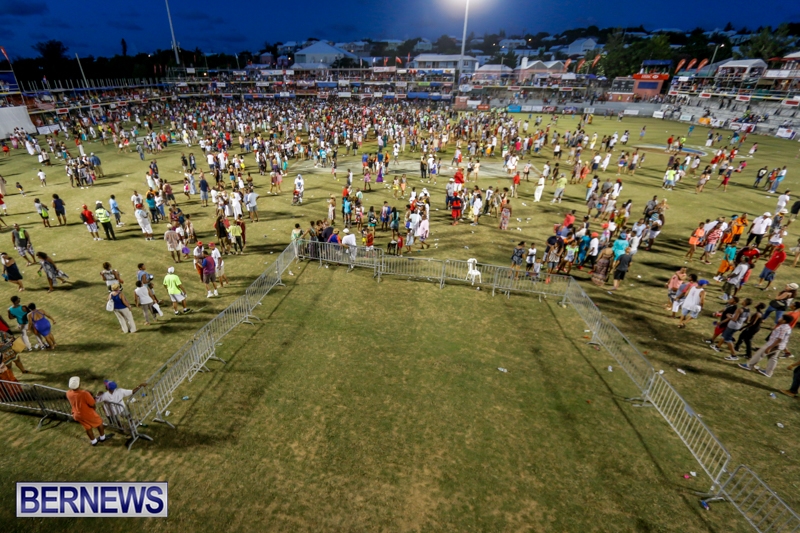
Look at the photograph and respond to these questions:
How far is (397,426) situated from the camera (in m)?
7.93

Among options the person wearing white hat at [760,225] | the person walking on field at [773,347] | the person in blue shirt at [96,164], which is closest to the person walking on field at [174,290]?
the person walking on field at [773,347]

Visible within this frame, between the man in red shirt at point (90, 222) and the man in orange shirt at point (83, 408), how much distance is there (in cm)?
1251

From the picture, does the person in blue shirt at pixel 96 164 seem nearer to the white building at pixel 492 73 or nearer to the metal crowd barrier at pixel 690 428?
the metal crowd barrier at pixel 690 428

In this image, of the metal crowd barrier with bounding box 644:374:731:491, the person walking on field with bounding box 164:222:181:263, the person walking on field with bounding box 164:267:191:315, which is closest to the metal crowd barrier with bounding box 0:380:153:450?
the person walking on field with bounding box 164:267:191:315

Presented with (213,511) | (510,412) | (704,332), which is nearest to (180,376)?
(213,511)

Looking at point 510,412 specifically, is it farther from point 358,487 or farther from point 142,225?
point 142,225

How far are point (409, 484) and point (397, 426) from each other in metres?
1.32

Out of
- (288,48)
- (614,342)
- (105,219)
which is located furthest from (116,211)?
(288,48)

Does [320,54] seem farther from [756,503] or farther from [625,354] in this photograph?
[756,503]

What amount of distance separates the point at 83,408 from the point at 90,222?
13.1m

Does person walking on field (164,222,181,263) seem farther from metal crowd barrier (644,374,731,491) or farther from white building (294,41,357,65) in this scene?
white building (294,41,357,65)

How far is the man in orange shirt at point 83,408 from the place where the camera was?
6.88 m

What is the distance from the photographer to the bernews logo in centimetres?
622

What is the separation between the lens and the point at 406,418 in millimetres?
8133
